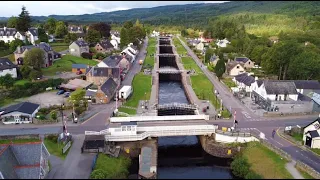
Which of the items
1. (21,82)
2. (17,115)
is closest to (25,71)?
(21,82)

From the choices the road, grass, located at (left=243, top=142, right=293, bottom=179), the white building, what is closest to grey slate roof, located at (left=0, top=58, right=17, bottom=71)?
the white building

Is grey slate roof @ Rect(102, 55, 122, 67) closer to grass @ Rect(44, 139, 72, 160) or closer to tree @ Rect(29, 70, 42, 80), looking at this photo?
tree @ Rect(29, 70, 42, 80)

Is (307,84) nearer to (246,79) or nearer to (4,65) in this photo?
(246,79)

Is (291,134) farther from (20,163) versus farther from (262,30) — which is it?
(262,30)

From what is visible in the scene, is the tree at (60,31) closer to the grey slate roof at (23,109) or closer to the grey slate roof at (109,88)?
the grey slate roof at (109,88)

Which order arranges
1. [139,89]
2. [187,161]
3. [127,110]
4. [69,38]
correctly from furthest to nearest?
[69,38] < [139,89] < [127,110] < [187,161]

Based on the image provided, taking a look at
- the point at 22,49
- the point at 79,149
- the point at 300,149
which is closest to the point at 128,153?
the point at 79,149
